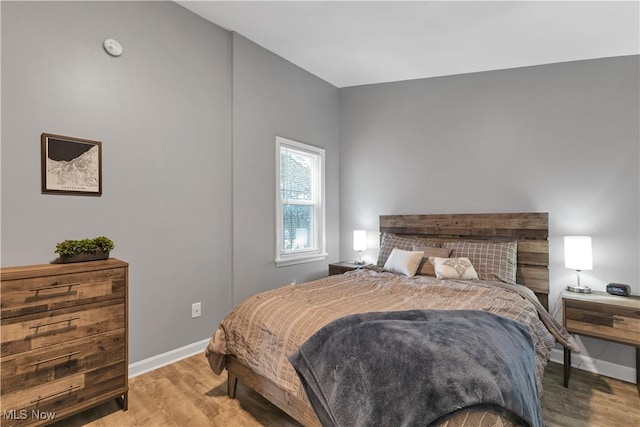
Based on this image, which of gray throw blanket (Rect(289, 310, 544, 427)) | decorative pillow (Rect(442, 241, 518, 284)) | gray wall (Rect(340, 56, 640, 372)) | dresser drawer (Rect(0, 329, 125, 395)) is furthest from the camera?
decorative pillow (Rect(442, 241, 518, 284))

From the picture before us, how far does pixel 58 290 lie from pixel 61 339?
27 centimetres

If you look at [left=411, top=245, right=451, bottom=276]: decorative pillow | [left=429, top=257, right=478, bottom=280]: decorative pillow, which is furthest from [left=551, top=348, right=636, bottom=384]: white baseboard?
[left=411, top=245, right=451, bottom=276]: decorative pillow

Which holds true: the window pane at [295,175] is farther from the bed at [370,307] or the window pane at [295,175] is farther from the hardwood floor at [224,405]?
the hardwood floor at [224,405]

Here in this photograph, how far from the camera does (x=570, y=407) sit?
2111 millimetres

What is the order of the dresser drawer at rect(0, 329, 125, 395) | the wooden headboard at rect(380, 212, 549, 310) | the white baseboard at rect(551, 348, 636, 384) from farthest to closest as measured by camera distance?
the wooden headboard at rect(380, 212, 549, 310) < the white baseboard at rect(551, 348, 636, 384) < the dresser drawer at rect(0, 329, 125, 395)

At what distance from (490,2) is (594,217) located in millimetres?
1958

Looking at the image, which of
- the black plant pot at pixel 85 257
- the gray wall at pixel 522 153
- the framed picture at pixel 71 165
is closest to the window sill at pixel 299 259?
the gray wall at pixel 522 153

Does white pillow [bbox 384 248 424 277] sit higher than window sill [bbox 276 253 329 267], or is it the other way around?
white pillow [bbox 384 248 424 277]

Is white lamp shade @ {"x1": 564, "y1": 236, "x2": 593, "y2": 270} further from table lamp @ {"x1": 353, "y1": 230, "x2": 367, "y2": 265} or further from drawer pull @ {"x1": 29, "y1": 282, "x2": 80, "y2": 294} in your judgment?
drawer pull @ {"x1": 29, "y1": 282, "x2": 80, "y2": 294}

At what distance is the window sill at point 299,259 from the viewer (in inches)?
139

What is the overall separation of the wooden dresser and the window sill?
1.71 meters

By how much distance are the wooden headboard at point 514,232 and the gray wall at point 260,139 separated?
1.53m

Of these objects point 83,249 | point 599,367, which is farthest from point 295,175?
point 599,367

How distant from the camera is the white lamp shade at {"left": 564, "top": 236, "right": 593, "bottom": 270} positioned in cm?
256
